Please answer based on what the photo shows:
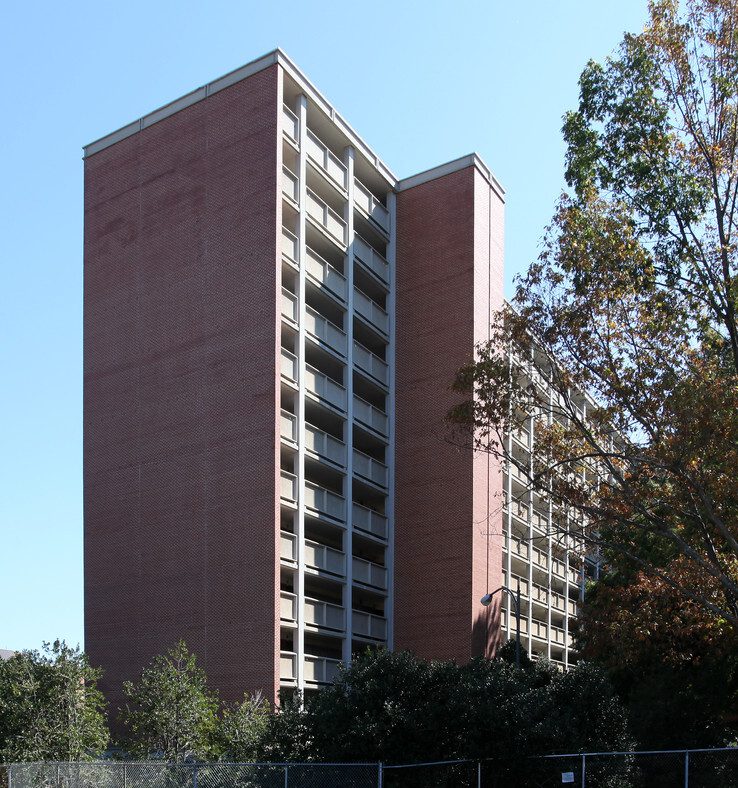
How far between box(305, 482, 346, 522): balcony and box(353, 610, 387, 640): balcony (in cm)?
387

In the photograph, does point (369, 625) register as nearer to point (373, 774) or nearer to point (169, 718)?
point (169, 718)

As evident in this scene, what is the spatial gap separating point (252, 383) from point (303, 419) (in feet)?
8.23

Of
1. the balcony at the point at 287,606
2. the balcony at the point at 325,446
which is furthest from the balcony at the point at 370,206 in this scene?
the balcony at the point at 287,606

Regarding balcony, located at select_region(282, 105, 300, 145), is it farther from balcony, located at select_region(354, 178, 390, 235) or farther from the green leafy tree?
the green leafy tree

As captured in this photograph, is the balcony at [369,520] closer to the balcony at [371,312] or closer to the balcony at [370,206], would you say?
the balcony at [371,312]

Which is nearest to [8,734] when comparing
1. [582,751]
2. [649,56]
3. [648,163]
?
[582,751]

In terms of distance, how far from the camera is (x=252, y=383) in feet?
126

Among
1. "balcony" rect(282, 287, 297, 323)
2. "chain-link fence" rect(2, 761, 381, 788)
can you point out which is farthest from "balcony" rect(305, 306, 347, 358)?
"chain-link fence" rect(2, 761, 381, 788)

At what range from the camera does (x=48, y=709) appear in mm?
25000

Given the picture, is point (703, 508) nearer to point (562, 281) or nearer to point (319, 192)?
point (562, 281)

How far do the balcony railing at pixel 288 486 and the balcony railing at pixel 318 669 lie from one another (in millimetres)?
5561

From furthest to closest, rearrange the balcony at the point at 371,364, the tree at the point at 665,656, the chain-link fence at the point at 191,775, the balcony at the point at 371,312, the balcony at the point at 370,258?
the balcony at the point at 370,258 < the balcony at the point at 371,312 < the balcony at the point at 371,364 < the tree at the point at 665,656 < the chain-link fence at the point at 191,775

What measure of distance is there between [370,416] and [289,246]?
27.8 ft

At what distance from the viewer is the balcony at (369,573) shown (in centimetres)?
4225
